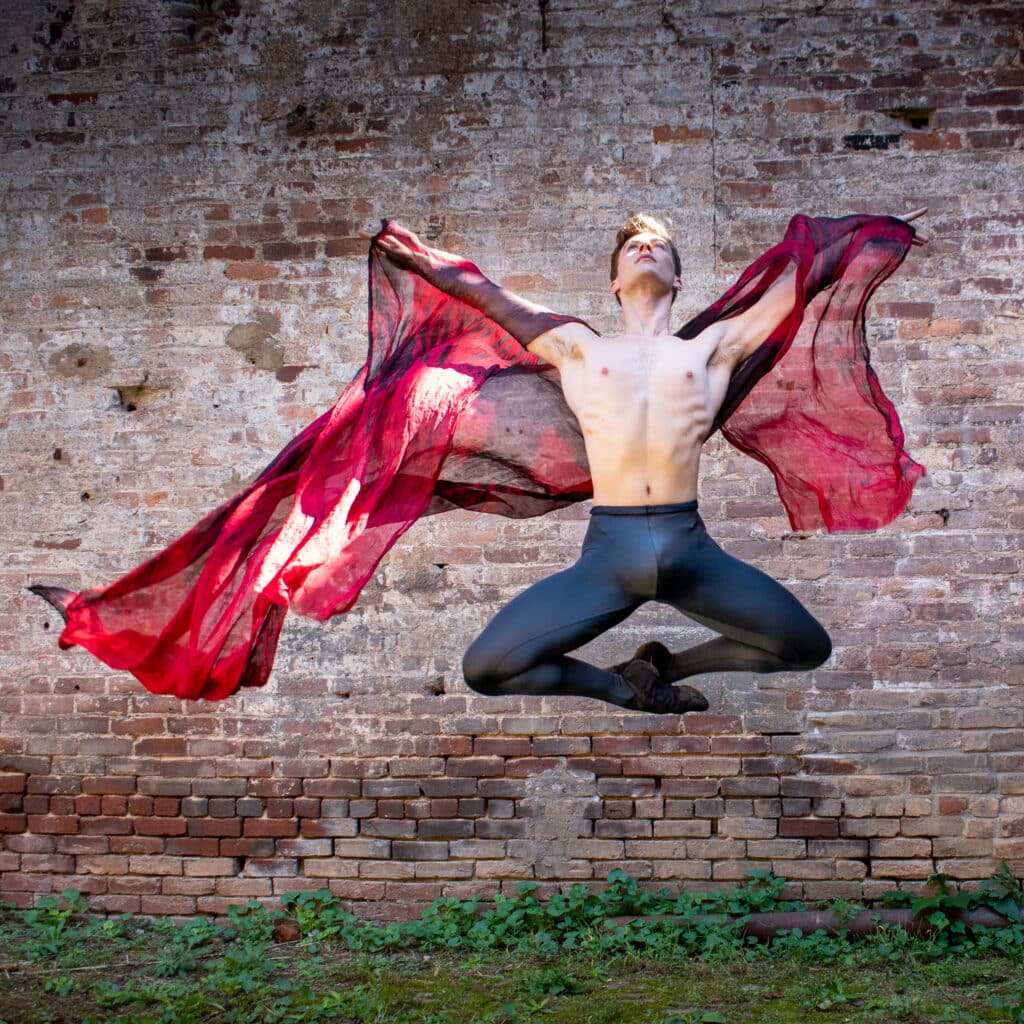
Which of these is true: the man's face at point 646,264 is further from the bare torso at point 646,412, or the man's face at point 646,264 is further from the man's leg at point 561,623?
the man's leg at point 561,623

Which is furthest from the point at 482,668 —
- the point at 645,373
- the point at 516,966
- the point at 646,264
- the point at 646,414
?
the point at 516,966

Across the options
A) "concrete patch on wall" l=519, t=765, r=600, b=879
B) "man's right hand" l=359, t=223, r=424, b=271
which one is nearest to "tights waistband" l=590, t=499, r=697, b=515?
"man's right hand" l=359, t=223, r=424, b=271

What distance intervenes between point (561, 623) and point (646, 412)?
641mm

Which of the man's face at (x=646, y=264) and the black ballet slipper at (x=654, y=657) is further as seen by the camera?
the black ballet slipper at (x=654, y=657)

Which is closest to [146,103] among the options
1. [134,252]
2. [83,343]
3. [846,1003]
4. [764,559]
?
[134,252]

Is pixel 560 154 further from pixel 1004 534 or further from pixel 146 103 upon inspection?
pixel 1004 534

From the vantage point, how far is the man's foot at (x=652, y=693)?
3652 millimetres

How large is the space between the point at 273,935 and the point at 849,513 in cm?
292

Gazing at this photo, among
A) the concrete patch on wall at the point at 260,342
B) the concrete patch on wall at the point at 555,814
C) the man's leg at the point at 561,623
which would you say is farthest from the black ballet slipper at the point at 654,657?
the concrete patch on wall at the point at 260,342

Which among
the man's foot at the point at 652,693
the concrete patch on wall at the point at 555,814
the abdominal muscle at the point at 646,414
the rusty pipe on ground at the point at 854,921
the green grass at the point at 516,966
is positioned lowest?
the green grass at the point at 516,966

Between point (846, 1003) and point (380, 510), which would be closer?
point (380, 510)

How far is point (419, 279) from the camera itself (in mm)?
3887

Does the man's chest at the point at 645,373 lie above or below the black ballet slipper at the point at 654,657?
above

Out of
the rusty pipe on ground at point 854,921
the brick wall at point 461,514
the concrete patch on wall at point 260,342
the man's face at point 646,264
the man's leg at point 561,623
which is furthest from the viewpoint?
the concrete patch on wall at point 260,342
